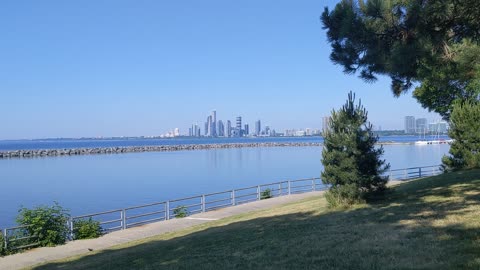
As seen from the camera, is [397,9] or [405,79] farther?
[405,79]

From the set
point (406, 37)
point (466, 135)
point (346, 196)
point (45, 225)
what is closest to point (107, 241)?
point (45, 225)

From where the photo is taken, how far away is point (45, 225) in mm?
→ 16109

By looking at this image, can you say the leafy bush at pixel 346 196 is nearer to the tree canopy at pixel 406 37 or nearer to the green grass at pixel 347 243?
the green grass at pixel 347 243

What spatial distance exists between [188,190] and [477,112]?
1016 inches

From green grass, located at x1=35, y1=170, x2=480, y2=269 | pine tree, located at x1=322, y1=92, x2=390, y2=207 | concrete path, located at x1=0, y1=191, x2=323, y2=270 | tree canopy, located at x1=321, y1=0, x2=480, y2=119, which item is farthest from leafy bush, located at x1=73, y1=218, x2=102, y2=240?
tree canopy, located at x1=321, y1=0, x2=480, y2=119

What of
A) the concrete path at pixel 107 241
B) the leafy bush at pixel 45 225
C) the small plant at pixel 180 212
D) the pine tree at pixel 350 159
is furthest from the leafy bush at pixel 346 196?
the small plant at pixel 180 212

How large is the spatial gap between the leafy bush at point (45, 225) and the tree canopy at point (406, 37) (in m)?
10.9

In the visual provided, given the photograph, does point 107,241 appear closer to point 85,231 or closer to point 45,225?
point 85,231

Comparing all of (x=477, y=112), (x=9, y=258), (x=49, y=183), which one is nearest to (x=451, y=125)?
(x=477, y=112)

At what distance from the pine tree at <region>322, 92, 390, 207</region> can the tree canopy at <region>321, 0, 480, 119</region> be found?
5223 millimetres

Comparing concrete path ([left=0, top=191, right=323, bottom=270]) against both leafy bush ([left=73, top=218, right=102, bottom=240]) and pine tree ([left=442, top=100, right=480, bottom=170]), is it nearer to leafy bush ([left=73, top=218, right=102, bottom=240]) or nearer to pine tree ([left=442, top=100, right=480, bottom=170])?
leafy bush ([left=73, top=218, right=102, bottom=240])

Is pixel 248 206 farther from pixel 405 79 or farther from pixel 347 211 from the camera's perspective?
pixel 405 79

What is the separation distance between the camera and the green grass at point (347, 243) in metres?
7.38

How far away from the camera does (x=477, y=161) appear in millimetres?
23359
